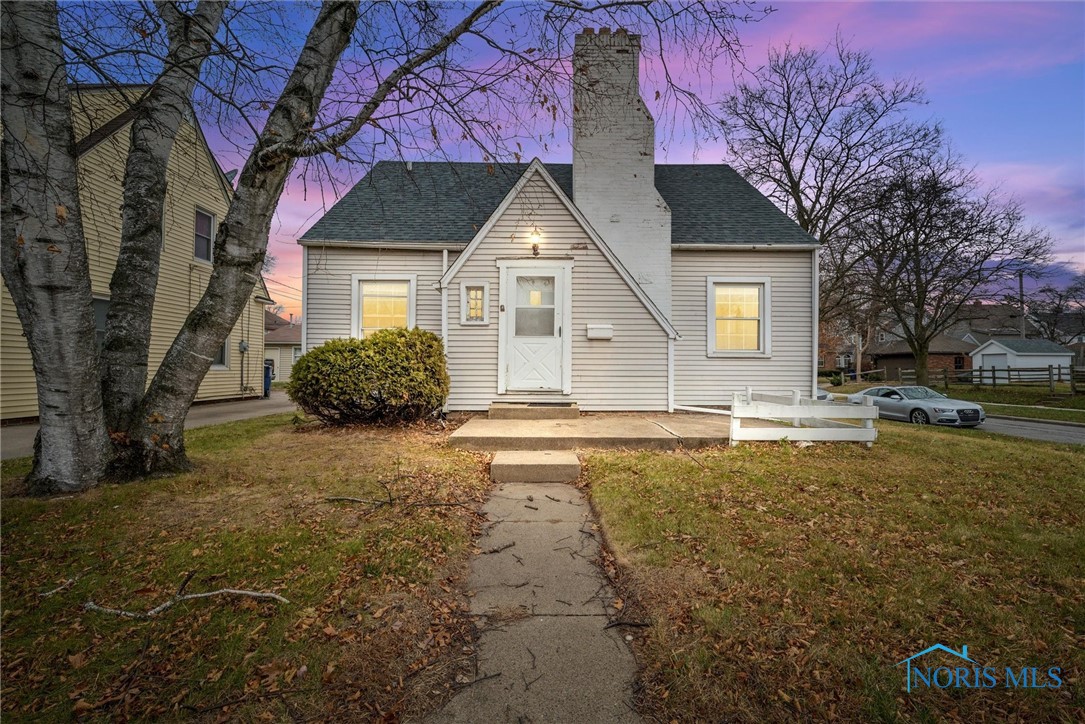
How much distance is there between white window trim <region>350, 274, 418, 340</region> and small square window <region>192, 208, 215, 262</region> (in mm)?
7154

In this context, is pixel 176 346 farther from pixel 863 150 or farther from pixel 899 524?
pixel 863 150

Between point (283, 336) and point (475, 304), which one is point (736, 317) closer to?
point (475, 304)

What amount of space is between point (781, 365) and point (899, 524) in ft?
22.8

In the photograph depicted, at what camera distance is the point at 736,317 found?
1022 centimetres

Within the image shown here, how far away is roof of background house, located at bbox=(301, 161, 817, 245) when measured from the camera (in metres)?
9.48

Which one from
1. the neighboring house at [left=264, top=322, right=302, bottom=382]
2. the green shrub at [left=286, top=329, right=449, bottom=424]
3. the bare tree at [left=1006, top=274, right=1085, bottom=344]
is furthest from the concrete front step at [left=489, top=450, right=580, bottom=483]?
the neighboring house at [left=264, top=322, right=302, bottom=382]

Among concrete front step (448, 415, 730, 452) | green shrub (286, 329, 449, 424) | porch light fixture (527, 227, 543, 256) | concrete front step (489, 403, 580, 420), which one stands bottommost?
concrete front step (448, 415, 730, 452)

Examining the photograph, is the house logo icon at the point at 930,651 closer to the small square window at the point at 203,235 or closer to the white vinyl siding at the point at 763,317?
the white vinyl siding at the point at 763,317

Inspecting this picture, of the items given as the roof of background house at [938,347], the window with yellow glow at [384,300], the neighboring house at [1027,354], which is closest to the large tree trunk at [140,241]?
the window with yellow glow at [384,300]

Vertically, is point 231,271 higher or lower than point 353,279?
lower

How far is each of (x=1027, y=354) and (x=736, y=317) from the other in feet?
173

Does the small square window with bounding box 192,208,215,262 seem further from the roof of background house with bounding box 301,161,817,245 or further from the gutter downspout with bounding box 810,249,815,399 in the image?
the gutter downspout with bounding box 810,249,815,399

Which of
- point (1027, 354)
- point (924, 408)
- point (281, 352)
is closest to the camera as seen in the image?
point (924, 408)

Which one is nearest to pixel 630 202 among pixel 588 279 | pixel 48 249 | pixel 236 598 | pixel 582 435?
pixel 588 279
